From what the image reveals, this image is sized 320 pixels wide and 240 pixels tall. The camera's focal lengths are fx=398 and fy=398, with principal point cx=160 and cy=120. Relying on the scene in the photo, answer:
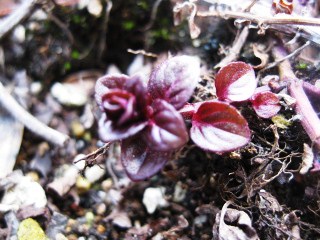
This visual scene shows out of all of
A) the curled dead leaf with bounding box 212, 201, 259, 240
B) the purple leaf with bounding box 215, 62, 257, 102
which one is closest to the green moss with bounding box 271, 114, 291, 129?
the purple leaf with bounding box 215, 62, 257, 102

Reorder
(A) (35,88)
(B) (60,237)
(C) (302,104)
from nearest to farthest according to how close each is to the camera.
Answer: (C) (302,104) → (B) (60,237) → (A) (35,88)

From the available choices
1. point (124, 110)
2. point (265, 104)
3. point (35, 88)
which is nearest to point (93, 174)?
point (35, 88)

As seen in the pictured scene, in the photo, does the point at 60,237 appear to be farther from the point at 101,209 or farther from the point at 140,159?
the point at 140,159

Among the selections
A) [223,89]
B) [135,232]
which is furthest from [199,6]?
[135,232]

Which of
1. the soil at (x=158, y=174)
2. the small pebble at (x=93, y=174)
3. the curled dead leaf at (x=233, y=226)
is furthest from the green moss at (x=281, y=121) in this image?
the small pebble at (x=93, y=174)

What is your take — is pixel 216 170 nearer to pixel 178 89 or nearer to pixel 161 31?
pixel 178 89

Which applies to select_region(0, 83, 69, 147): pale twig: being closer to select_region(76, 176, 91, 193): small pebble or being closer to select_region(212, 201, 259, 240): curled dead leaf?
select_region(76, 176, 91, 193): small pebble

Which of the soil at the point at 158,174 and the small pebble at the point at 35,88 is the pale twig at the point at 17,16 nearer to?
the soil at the point at 158,174
